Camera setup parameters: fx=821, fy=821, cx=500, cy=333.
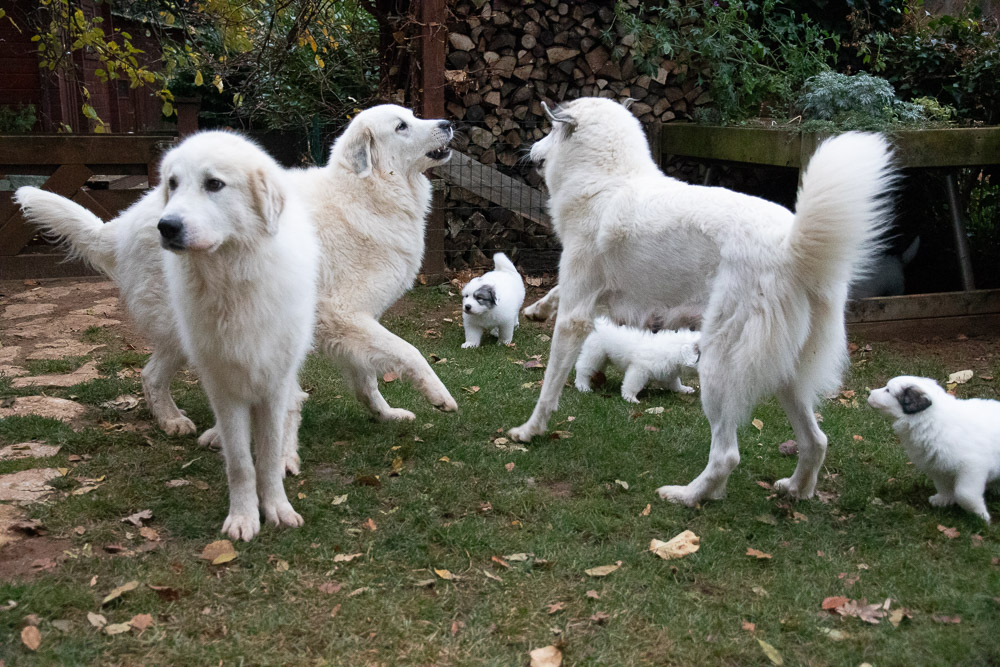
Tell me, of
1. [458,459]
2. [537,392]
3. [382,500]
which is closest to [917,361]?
[537,392]

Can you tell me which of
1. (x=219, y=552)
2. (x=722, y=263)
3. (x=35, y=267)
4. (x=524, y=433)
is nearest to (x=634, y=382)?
(x=524, y=433)

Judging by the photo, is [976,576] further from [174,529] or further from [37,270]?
[37,270]

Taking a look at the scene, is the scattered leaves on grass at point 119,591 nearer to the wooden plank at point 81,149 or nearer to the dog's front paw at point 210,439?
the dog's front paw at point 210,439

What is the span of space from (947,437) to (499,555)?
76.3 inches

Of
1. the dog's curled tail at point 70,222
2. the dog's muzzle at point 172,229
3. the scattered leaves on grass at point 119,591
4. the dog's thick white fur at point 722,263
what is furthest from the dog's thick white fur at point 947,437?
the dog's curled tail at point 70,222

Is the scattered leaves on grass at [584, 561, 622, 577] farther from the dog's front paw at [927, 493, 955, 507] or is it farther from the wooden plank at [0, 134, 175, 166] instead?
the wooden plank at [0, 134, 175, 166]

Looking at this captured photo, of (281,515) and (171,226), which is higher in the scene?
(171,226)

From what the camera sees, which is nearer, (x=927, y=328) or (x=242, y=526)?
(x=242, y=526)

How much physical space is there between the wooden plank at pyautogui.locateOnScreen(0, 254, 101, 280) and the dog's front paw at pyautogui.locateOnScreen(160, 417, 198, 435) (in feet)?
12.7

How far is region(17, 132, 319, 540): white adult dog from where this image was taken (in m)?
2.86

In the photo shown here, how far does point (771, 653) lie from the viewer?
8.45 ft

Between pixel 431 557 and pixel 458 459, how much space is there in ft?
3.06

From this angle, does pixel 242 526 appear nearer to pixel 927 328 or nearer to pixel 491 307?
pixel 491 307

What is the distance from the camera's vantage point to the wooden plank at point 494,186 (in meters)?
7.73
